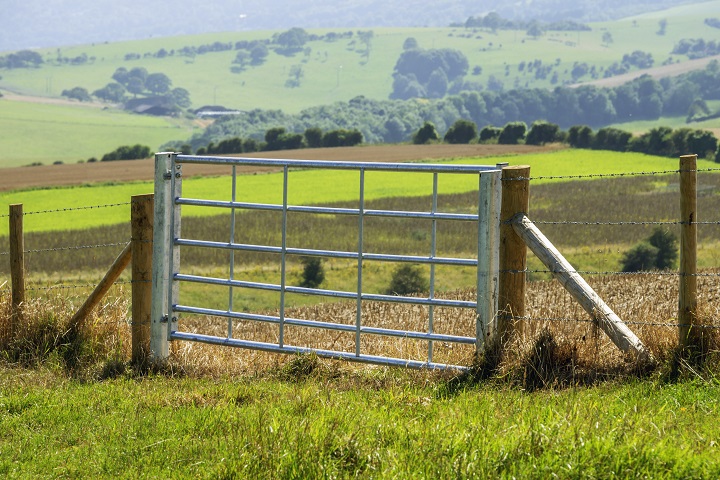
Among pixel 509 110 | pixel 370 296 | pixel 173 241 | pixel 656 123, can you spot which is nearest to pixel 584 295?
pixel 370 296

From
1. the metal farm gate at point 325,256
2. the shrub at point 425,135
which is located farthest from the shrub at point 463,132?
the metal farm gate at point 325,256

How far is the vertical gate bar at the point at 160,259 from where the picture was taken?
9141mm

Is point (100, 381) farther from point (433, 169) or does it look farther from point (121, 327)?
point (433, 169)

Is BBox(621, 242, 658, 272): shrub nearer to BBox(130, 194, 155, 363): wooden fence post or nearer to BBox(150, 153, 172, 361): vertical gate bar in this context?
BBox(130, 194, 155, 363): wooden fence post

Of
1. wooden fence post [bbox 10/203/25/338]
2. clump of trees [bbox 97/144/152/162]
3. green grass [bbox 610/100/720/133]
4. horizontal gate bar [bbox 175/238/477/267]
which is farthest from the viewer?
green grass [bbox 610/100/720/133]

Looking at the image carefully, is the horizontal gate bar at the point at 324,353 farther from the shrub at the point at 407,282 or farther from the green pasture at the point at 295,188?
the green pasture at the point at 295,188

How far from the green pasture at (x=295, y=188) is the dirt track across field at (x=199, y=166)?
11.0 ft

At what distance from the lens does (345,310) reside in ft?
59.7

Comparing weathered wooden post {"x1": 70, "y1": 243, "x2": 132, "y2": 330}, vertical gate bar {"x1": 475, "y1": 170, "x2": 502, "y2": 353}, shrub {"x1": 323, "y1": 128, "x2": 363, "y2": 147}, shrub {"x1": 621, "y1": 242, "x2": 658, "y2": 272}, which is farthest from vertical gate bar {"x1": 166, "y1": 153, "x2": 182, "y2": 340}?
shrub {"x1": 323, "y1": 128, "x2": 363, "y2": 147}

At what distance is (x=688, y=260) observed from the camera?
7.76 metres

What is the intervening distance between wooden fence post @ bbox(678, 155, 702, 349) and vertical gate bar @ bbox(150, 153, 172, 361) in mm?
4374

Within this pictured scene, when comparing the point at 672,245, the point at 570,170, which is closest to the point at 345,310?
the point at 672,245

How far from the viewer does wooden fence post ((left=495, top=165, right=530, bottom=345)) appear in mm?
8086

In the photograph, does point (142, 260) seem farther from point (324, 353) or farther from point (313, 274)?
point (313, 274)
